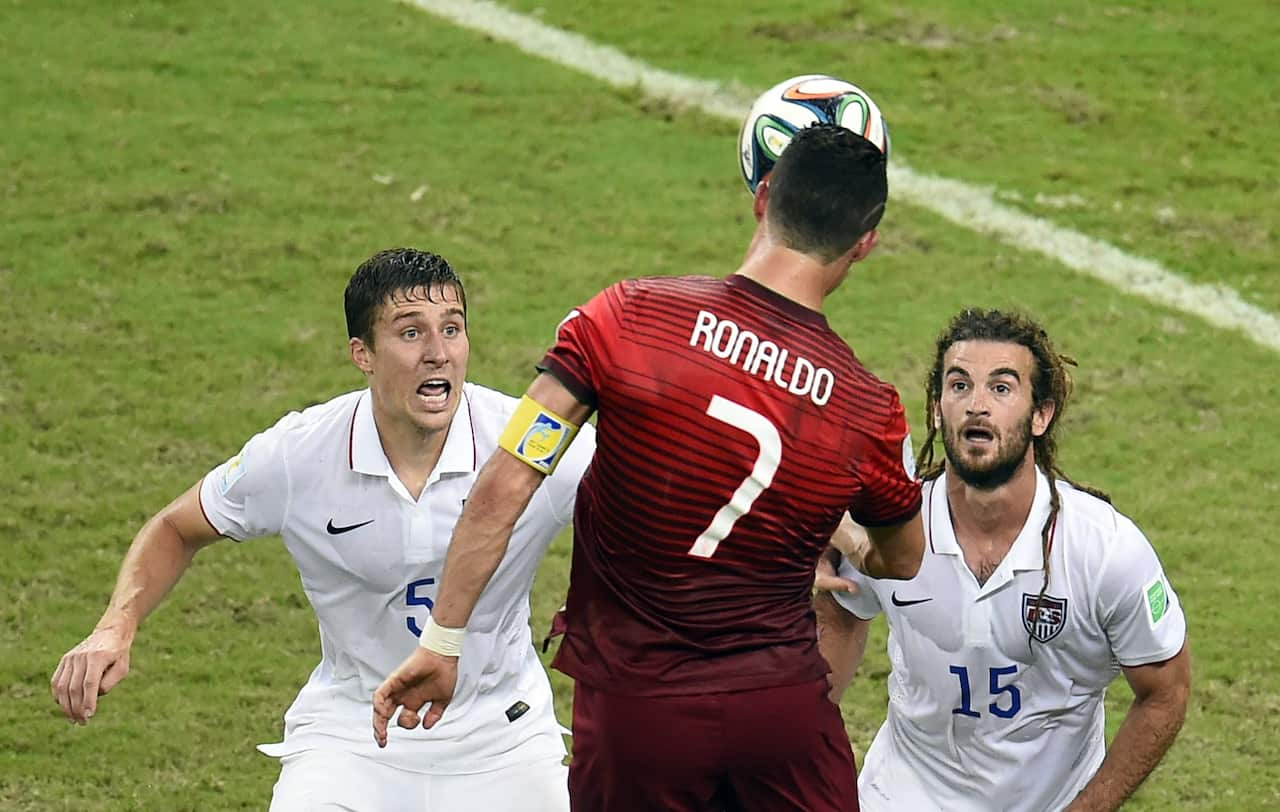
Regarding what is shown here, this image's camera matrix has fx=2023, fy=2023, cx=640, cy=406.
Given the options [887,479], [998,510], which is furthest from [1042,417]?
[887,479]

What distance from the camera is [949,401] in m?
5.22

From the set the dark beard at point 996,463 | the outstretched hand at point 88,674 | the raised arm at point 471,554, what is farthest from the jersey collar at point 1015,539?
the outstretched hand at point 88,674

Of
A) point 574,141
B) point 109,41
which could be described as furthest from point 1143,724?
point 109,41

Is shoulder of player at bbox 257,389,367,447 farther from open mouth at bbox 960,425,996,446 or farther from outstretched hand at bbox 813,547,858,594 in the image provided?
open mouth at bbox 960,425,996,446

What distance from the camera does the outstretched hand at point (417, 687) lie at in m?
3.97

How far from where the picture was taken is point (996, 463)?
16.9 ft

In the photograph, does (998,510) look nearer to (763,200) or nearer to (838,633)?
(838,633)

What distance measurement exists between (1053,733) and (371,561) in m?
1.82

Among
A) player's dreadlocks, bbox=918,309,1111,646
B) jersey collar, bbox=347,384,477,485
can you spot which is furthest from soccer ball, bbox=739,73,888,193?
jersey collar, bbox=347,384,477,485

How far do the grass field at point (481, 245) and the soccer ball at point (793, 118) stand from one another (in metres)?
2.10

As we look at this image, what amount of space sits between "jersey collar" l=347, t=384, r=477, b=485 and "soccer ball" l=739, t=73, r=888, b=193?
116cm

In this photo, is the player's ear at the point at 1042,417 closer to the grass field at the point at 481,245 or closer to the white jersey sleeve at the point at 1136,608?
the white jersey sleeve at the point at 1136,608

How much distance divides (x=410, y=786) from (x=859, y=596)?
4.17 feet

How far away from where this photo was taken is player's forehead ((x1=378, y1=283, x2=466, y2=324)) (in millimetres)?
5270
